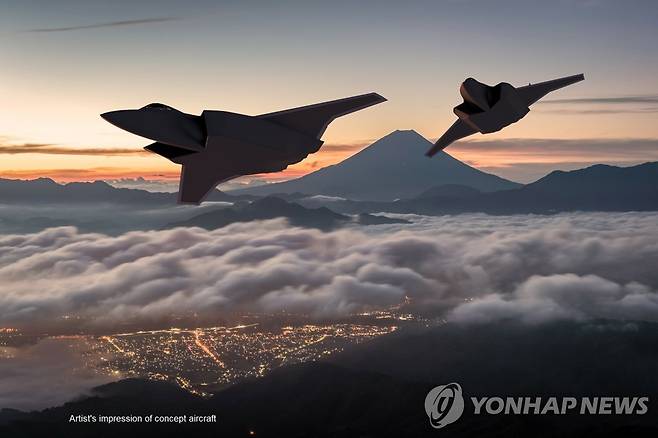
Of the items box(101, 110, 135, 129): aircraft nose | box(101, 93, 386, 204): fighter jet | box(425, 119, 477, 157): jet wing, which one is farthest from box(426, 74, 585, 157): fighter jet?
box(101, 110, 135, 129): aircraft nose

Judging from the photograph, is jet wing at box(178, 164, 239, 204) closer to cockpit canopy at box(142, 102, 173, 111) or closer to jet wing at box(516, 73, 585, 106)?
cockpit canopy at box(142, 102, 173, 111)

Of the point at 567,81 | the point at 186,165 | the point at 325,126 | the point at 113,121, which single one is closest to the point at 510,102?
the point at 567,81

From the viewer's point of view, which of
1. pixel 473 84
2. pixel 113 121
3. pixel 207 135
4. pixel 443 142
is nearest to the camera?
pixel 113 121

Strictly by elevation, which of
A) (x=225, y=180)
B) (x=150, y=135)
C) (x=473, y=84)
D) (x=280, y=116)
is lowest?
(x=225, y=180)

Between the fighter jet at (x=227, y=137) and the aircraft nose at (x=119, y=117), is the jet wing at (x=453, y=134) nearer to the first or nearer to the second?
the fighter jet at (x=227, y=137)

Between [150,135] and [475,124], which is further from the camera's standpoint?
[475,124]

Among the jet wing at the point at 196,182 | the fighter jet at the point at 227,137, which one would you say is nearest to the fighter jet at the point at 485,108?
the fighter jet at the point at 227,137

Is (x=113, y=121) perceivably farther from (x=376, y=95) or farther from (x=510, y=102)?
(x=510, y=102)

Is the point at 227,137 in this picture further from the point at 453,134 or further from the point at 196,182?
the point at 453,134
